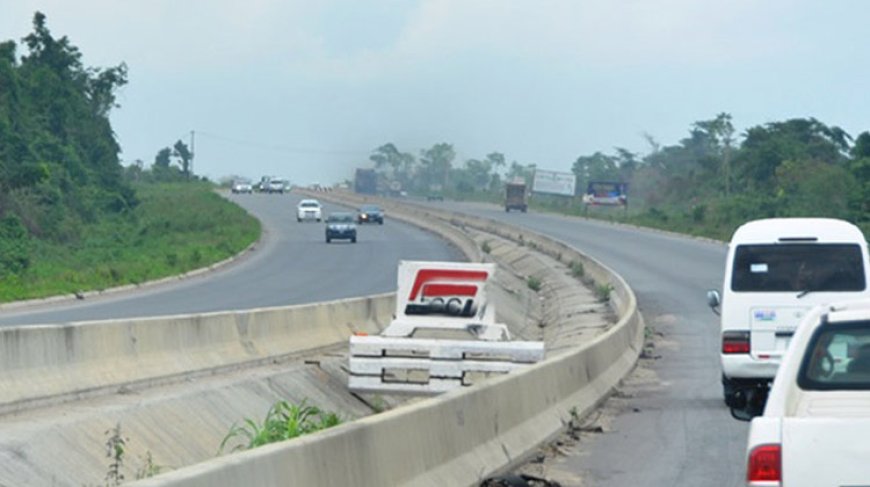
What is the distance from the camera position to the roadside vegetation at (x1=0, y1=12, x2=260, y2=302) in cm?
5919

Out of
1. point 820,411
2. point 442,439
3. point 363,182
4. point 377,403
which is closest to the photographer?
point 820,411

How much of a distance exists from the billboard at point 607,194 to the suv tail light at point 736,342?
120365 millimetres

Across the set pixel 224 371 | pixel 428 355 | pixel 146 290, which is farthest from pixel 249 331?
pixel 146 290

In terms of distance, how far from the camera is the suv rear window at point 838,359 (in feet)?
29.9

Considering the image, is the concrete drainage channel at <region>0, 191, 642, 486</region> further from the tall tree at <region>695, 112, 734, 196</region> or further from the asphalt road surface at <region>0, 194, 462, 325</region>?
the tall tree at <region>695, 112, 734, 196</region>

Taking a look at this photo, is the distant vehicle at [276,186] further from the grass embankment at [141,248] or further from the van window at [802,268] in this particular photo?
the van window at [802,268]

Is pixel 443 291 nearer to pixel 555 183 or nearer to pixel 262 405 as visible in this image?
pixel 262 405

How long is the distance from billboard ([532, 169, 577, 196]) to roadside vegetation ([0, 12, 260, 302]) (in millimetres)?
51757

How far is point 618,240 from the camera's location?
84.1m

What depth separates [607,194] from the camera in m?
141

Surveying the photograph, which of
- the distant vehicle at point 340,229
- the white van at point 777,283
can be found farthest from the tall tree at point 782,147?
the white van at point 777,283

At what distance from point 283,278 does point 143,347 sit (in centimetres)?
3878

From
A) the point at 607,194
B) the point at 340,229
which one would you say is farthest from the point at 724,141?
the point at 340,229

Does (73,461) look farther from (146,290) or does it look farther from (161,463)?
(146,290)
